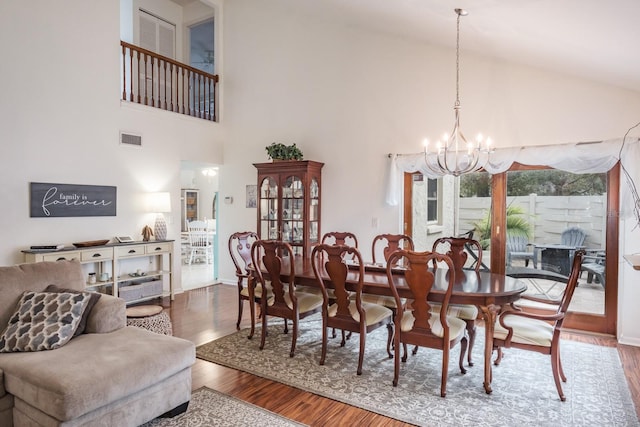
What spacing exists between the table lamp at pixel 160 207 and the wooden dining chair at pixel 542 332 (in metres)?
4.46

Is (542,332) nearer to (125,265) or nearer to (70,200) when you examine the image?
(125,265)

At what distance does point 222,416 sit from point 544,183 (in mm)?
4103

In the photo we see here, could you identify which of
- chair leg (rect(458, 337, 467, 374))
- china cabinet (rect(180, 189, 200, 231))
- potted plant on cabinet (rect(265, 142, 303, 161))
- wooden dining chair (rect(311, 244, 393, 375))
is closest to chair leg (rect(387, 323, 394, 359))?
wooden dining chair (rect(311, 244, 393, 375))

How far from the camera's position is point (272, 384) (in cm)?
302

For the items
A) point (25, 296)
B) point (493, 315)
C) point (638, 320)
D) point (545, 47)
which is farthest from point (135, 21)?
point (638, 320)

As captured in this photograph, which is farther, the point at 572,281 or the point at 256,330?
the point at 256,330

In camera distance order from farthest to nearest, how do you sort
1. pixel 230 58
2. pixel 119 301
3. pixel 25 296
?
pixel 230 58
pixel 119 301
pixel 25 296

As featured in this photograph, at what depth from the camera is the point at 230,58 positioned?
6629mm

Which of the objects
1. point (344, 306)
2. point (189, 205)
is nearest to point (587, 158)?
point (344, 306)

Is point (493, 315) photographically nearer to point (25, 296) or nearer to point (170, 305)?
point (25, 296)

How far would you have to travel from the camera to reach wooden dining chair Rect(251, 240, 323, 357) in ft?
11.6

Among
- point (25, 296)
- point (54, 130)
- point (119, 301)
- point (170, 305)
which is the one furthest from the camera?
point (170, 305)

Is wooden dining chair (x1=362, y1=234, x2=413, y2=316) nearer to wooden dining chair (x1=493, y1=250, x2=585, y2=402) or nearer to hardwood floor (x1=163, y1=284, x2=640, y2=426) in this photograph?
wooden dining chair (x1=493, y1=250, x2=585, y2=402)

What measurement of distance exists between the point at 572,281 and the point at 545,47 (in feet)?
6.98
